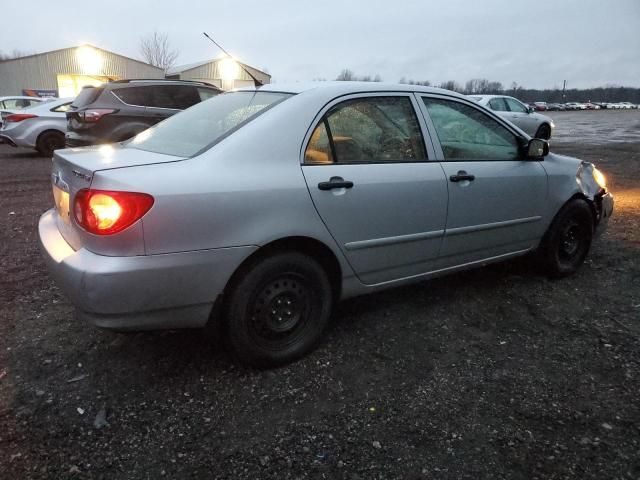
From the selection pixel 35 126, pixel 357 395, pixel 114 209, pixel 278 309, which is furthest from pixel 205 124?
pixel 35 126

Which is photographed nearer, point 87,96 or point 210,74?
point 87,96

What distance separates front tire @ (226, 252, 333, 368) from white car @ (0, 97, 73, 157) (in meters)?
11.1

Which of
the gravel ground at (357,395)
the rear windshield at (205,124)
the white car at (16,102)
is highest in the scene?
the white car at (16,102)

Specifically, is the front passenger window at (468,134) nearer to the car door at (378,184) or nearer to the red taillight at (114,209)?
the car door at (378,184)

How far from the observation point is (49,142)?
39.2 feet

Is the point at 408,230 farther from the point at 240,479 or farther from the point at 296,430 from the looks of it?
the point at 240,479

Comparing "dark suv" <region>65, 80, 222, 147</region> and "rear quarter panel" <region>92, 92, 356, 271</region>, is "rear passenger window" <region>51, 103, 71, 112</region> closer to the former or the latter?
"dark suv" <region>65, 80, 222, 147</region>

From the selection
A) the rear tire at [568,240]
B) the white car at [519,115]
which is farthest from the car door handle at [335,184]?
the white car at [519,115]

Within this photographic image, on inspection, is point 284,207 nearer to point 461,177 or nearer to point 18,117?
point 461,177

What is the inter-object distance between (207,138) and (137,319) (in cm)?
105

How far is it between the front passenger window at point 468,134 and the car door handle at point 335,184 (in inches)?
34.3

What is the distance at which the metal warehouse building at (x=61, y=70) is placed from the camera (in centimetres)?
3262

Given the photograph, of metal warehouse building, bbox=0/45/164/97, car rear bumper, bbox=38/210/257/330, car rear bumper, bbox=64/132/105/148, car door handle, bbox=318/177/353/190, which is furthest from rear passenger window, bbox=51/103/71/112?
metal warehouse building, bbox=0/45/164/97

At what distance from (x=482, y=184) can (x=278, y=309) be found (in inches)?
65.7
